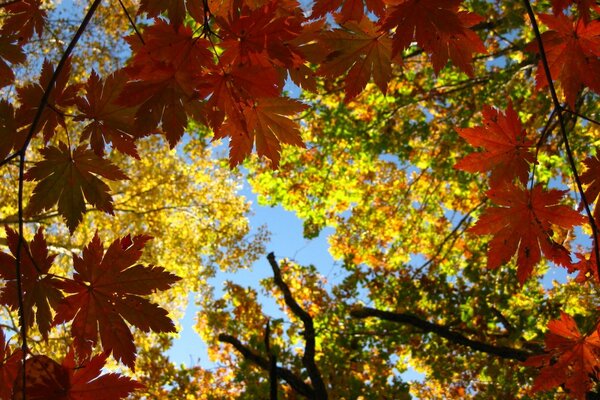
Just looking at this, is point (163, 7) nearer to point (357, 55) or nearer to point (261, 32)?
point (261, 32)

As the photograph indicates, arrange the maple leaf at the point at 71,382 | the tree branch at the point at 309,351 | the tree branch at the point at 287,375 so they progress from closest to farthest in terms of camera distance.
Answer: the maple leaf at the point at 71,382
the tree branch at the point at 309,351
the tree branch at the point at 287,375

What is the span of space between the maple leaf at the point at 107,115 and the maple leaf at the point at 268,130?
32cm

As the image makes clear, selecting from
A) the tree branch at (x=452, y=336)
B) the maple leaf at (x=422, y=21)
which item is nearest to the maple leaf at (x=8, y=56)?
the maple leaf at (x=422, y=21)

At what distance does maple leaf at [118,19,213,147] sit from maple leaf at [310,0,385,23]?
1.24ft

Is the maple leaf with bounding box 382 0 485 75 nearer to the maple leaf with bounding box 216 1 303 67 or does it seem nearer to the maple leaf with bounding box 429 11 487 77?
the maple leaf with bounding box 429 11 487 77

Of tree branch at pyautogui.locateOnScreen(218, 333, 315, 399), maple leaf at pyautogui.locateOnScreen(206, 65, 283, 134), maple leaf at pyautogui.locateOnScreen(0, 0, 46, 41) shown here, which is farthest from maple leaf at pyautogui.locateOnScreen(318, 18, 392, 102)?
tree branch at pyautogui.locateOnScreen(218, 333, 315, 399)

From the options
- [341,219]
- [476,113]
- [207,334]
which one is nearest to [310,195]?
[341,219]

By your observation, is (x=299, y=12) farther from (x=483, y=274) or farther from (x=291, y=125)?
(x=483, y=274)

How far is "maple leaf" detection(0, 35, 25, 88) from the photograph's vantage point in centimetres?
190

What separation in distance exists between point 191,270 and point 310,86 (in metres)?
13.2

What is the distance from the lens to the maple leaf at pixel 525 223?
1685mm

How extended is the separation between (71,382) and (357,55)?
1.40 meters

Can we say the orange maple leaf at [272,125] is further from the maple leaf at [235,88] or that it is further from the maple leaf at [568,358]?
the maple leaf at [568,358]

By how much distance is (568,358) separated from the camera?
6.99 feet
